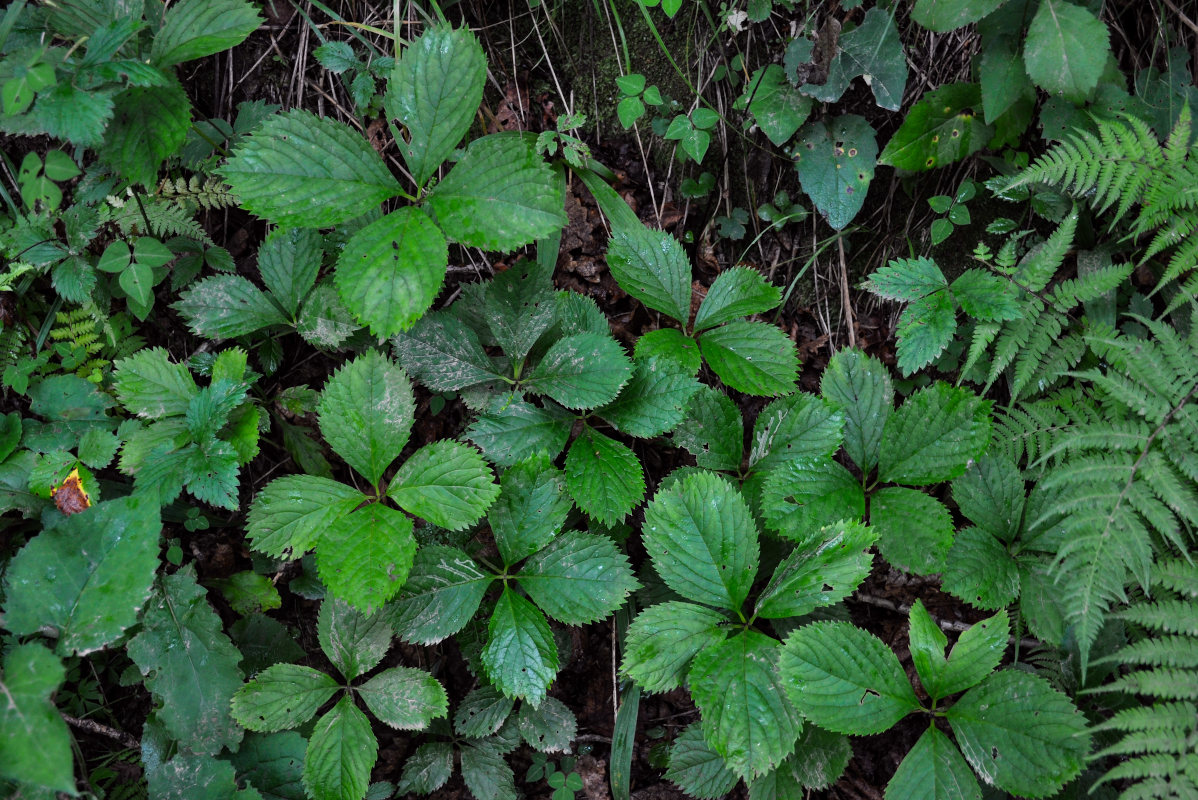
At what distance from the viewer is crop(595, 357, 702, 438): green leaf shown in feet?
6.93

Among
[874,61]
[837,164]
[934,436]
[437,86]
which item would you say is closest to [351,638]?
[437,86]

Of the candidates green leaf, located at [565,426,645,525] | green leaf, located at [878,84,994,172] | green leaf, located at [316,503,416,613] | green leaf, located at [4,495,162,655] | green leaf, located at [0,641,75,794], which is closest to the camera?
green leaf, located at [0,641,75,794]

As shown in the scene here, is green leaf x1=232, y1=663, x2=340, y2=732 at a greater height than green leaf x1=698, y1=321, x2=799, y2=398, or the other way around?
green leaf x1=698, y1=321, x2=799, y2=398

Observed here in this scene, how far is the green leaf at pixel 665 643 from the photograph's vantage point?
197 cm

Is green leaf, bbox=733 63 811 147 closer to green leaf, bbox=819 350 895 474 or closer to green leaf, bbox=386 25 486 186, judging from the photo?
green leaf, bbox=819 350 895 474

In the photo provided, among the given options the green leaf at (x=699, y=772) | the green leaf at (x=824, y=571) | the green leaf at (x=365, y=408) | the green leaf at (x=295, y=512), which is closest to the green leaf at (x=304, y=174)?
the green leaf at (x=365, y=408)

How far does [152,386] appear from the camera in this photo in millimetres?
2193

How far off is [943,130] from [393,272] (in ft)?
6.11

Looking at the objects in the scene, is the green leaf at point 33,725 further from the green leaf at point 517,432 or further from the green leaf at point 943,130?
the green leaf at point 943,130

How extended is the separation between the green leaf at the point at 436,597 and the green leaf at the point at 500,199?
0.97 m

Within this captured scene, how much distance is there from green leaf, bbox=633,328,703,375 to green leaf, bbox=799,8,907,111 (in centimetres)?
97

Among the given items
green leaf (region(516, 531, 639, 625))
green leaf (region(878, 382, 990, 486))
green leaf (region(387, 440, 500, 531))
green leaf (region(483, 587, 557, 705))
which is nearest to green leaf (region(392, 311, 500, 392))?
green leaf (region(387, 440, 500, 531))

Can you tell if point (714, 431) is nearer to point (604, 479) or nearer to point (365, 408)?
point (604, 479)

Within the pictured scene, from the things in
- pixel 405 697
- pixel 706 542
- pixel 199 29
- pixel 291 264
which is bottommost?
pixel 405 697
